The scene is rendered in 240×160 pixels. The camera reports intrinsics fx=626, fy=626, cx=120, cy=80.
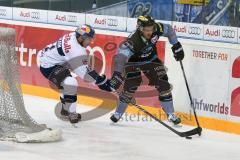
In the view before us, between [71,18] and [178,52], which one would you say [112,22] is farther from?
[178,52]

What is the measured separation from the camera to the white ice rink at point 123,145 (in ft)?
17.2

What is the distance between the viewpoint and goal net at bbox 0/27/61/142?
5.78 m

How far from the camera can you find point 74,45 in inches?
250

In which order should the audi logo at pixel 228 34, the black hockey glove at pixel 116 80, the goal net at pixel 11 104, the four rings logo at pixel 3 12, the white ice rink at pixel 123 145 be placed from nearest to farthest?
the white ice rink at pixel 123 145
the goal net at pixel 11 104
the black hockey glove at pixel 116 80
the audi logo at pixel 228 34
the four rings logo at pixel 3 12

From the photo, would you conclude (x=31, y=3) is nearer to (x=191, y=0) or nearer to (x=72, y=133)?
(x=191, y=0)

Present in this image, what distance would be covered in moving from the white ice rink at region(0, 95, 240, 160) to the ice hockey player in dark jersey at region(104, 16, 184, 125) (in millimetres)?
288

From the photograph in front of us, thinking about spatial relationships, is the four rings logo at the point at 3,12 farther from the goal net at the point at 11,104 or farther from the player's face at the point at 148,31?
the player's face at the point at 148,31

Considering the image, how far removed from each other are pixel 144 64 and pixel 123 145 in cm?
123

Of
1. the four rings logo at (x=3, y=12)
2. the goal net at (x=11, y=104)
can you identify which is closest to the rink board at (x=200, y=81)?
the goal net at (x=11, y=104)

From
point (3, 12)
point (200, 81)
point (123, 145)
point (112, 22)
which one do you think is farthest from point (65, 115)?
point (3, 12)

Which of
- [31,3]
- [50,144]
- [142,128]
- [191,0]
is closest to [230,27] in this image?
[191,0]

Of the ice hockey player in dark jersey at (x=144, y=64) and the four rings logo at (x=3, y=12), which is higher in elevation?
the four rings logo at (x=3, y=12)

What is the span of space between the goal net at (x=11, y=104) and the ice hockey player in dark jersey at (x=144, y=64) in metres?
0.89

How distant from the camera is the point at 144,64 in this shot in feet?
21.9
